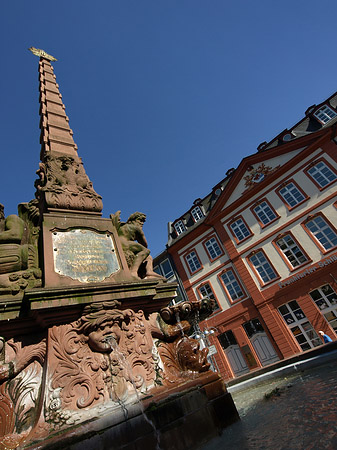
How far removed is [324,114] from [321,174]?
5.18 m

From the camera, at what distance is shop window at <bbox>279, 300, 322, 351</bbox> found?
14695 mm

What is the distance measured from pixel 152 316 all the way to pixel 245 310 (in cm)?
1569

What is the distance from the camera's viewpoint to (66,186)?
188 inches

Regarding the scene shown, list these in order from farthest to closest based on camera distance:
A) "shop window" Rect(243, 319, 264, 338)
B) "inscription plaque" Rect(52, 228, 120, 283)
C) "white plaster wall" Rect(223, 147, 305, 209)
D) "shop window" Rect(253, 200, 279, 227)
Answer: "white plaster wall" Rect(223, 147, 305, 209), "shop window" Rect(253, 200, 279, 227), "shop window" Rect(243, 319, 264, 338), "inscription plaque" Rect(52, 228, 120, 283)

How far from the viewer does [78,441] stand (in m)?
1.97

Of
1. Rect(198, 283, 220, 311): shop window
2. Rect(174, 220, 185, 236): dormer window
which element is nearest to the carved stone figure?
Rect(198, 283, 220, 311): shop window

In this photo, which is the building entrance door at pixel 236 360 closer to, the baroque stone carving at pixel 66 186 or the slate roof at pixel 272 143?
the slate roof at pixel 272 143

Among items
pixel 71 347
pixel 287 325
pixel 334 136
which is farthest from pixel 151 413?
pixel 334 136

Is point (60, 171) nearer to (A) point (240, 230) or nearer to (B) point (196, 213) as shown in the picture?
(A) point (240, 230)

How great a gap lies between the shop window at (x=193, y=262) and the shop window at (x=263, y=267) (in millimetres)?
4575

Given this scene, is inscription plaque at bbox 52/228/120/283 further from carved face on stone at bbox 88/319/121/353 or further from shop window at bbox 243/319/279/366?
shop window at bbox 243/319/279/366

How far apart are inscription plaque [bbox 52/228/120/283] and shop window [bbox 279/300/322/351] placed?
15231 millimetres

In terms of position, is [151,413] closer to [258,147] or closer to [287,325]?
[287,325]

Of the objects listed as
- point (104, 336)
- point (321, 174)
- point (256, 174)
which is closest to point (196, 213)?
point (256, 174)
